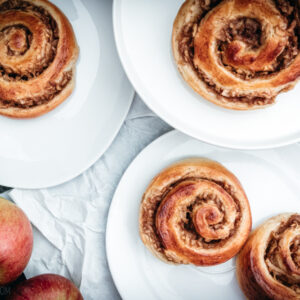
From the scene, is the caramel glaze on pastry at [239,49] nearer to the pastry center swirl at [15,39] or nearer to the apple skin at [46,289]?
the pastry center swirl at [15,39]

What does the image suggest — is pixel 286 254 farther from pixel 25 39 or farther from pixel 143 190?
pixel 25 39

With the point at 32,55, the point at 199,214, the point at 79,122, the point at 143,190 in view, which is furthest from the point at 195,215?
the point at 32,55

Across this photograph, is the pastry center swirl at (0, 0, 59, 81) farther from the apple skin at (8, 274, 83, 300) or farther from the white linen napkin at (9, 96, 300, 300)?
the apple skin at (8, 274, 83, 300)

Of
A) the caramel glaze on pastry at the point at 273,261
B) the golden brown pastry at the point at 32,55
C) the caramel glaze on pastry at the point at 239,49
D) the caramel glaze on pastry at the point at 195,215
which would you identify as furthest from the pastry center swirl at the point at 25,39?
the caramel glaze on pastry at the point at 273,261

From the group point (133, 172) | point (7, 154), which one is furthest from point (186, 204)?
point (7, 154)

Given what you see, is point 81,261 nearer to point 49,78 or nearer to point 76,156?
point 76,156

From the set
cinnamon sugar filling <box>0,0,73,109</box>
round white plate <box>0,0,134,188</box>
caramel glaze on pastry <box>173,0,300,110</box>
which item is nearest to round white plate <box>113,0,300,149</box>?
caramel glaze on pastry <box>173,0,300,110</box>
